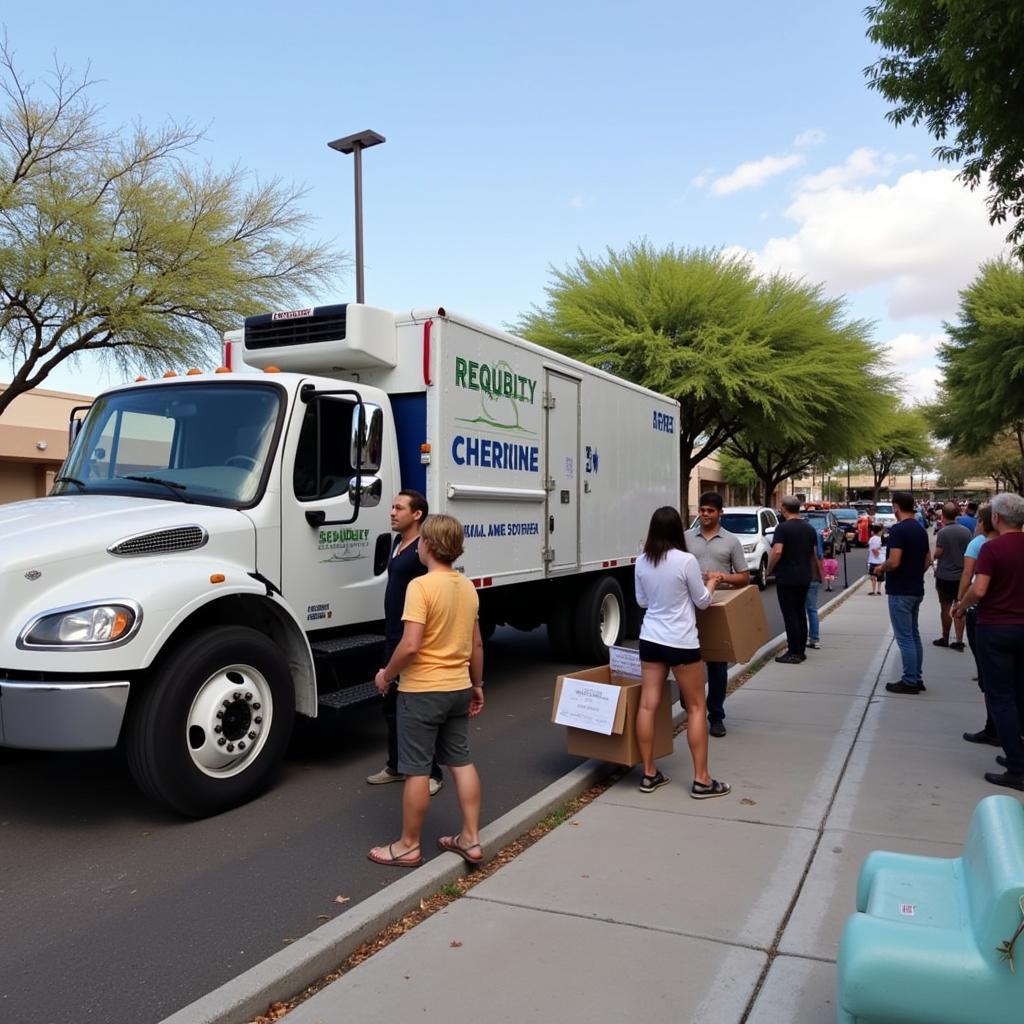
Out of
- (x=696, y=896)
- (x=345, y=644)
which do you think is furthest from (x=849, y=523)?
(x=696, y=896)

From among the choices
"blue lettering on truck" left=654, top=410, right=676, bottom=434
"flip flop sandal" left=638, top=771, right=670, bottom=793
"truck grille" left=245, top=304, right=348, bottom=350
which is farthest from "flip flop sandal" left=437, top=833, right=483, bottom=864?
"blue lettering on truck" left=654, top=410, right=676, bottom=434

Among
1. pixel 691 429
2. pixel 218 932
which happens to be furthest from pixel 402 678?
pixel 691 429

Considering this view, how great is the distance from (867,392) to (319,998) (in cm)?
2624

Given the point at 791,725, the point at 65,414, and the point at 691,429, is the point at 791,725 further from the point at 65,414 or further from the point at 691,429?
the point at 65,414

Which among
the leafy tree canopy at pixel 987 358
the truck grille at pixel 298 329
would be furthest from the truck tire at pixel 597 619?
the leafy tree canopy at pixel 987 358

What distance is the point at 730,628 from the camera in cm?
624

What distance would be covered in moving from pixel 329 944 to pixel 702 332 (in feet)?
73.5

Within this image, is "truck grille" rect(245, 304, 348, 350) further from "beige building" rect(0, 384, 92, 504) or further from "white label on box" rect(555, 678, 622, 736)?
"beige building" rect(0, 384, 92, 504)

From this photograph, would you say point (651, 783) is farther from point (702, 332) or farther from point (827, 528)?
point (827, 528)

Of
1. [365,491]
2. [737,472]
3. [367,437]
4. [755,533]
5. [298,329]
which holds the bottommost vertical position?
[755,533]

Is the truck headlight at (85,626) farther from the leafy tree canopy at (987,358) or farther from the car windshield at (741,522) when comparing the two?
the leafy tree canopy at (987,358)

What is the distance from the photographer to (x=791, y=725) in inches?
290

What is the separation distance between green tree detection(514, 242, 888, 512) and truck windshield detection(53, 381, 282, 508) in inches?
721

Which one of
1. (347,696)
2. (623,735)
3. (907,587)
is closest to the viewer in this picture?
(623,735)
